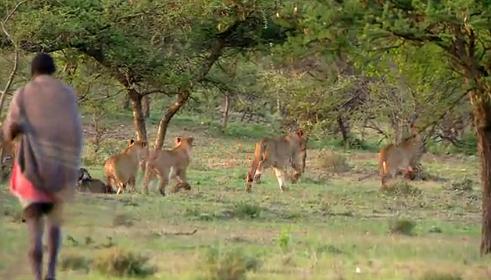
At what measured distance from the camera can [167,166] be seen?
27641 mm

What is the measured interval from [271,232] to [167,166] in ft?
26.9

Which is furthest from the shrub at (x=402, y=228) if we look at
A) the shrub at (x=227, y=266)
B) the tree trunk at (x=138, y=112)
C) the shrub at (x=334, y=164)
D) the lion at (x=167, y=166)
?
the shrub at (x=334, y=164)

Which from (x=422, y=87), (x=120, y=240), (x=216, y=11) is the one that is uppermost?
(x=216, y=11)

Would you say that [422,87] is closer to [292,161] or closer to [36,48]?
[36,48]

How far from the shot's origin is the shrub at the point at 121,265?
1287 cm

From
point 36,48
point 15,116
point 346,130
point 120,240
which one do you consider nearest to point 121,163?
point 36,48

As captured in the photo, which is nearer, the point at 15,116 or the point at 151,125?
the point at 15,116

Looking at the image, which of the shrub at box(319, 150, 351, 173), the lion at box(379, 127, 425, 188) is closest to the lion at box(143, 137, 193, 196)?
the lion at box(379, 127, 425, 188)

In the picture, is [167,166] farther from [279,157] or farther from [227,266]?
[227,266]

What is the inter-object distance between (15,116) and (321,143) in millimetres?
41855

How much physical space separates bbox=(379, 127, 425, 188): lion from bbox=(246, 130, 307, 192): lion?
7.71 ft

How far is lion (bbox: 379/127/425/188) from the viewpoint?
3294 cm

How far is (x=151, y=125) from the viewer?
51750 millimetres

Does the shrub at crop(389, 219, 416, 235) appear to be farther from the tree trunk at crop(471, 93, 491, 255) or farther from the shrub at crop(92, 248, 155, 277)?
the shrub at crop(92, 248, 155, 277)
